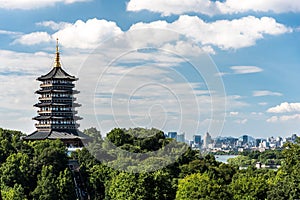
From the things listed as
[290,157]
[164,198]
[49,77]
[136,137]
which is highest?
[49,77]

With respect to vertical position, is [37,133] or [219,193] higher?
[37,133]

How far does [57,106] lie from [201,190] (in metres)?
18.6

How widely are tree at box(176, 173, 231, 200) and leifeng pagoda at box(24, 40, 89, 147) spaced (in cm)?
1512

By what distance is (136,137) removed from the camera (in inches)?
1464

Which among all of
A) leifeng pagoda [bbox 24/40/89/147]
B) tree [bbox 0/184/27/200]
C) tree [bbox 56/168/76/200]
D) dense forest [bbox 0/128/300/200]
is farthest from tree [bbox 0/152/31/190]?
leifeng pagoda [bbox 24/40/89/147]

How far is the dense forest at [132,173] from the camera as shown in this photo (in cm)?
2505

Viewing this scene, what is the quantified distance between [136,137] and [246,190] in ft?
41.3

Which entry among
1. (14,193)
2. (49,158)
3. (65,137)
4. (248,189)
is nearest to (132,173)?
(248,189)

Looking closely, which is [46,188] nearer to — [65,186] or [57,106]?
[65,186]

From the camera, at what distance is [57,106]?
1588 inches

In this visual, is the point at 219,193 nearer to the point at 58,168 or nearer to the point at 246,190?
the point at 246,190

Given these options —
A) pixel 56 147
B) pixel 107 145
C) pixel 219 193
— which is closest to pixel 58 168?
pixel 56 147

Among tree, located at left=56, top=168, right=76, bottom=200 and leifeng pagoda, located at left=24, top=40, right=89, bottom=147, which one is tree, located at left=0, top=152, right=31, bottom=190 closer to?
tree, located at left=56, top=168, right=76, bottom=200

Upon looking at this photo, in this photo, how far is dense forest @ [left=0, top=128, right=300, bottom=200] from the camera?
986 inches
